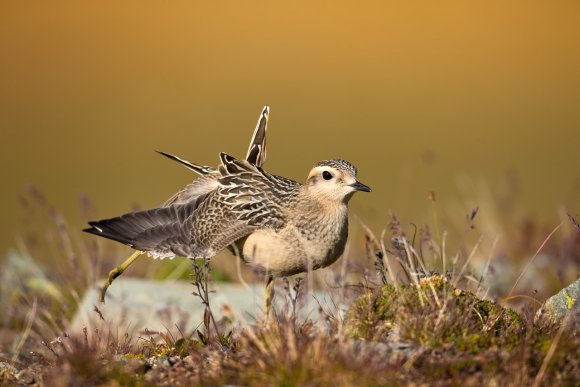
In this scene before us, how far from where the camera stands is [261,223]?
30.1 feet

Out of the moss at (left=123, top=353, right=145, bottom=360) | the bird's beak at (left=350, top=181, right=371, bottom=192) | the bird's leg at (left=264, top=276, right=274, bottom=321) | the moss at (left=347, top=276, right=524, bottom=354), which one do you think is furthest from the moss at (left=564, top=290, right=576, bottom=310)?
the moss at (left=123, top=353, right=145, bottom=360)

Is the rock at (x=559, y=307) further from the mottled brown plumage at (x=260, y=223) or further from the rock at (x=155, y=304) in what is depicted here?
the rock at (x=155, y=304)

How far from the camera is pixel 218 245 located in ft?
30.3

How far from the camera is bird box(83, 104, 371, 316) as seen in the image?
8.95 meters

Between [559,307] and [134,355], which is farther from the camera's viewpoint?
[134,355]

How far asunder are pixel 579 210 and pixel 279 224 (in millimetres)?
8497

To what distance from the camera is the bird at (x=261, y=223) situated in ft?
29.3

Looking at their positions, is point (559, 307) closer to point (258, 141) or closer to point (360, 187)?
A: point (360, 187)

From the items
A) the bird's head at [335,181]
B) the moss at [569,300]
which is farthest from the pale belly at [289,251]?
the moss at [569,300]

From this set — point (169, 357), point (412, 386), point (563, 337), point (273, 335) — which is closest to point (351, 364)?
point (412, 386)

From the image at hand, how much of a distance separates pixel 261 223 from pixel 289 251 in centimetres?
51

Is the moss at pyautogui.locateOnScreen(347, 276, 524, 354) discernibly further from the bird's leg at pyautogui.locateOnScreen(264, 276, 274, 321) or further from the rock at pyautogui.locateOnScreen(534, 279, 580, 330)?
the bird's leg at pyautogui.locateOnScreen(264, 276, 274, 321)

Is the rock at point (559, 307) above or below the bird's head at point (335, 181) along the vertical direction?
below

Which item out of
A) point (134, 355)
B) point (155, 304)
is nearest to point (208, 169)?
point (134, 355)
